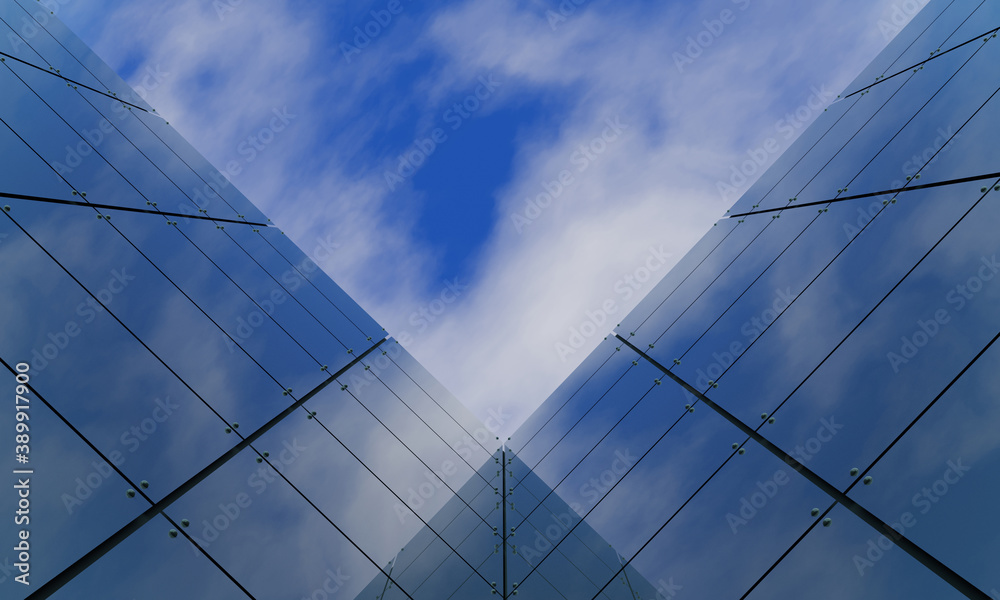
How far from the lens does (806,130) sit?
12023mm

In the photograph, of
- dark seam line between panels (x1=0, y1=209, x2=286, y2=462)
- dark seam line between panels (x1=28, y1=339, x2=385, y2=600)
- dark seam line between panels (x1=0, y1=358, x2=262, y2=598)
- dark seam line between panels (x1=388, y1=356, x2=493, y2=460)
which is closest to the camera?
dark seam line between panels (x1=28, y1=339, x2=385, y2=600)

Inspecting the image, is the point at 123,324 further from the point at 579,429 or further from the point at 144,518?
the point at 579,429

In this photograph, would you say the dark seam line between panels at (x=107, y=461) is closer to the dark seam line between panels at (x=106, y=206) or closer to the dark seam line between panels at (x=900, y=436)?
the dark seam line between panels at (x=106, y=206)

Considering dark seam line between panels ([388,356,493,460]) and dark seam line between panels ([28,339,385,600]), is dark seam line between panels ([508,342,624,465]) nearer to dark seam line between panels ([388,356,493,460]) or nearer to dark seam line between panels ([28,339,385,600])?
dark seam line between panels ([388,356,493,460])

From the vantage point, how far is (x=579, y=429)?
11.3 metres

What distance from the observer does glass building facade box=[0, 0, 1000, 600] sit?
3.90 m

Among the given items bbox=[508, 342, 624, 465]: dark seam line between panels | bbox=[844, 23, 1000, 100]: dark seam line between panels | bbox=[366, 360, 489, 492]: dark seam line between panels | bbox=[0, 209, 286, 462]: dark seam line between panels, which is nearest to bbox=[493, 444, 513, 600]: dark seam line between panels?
bbox=[366, 360, 489, 492]: dark seam line between panels

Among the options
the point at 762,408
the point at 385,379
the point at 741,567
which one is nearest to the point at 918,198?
the point at 762,408

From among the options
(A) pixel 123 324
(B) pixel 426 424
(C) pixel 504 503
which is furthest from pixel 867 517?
(B) pixel 426 424

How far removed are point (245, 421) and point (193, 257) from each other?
255 centimetres

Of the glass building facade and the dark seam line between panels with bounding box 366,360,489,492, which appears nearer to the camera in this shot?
the glass building facade

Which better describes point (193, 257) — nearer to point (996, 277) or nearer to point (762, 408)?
point (762, 408)

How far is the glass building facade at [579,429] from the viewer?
390 cm

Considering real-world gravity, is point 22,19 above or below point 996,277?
below
